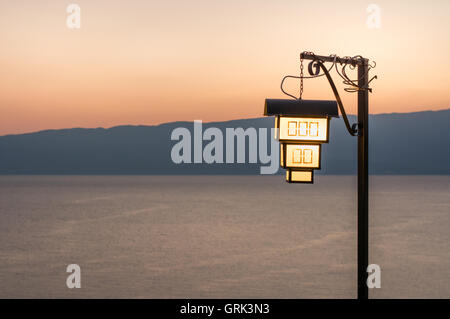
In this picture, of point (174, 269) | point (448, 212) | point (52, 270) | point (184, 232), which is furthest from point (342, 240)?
point (448, 212)

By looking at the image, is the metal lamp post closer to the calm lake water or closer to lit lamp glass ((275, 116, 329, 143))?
lit lamp glass ((275, 116, 329, 143))

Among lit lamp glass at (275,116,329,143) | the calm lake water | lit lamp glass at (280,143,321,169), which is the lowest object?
the calm lake water

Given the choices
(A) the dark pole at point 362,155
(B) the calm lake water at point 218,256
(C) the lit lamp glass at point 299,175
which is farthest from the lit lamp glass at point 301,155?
(B) the calm lake water at point 218,256

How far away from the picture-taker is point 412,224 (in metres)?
63.2

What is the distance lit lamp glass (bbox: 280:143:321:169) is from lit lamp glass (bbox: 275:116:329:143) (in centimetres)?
12

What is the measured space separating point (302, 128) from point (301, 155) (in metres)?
0.37

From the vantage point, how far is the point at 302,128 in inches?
280

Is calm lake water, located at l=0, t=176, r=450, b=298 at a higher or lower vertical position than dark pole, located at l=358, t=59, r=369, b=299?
lower

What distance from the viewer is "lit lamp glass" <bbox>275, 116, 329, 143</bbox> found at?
708 cm

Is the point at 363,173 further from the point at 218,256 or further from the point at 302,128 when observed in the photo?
the point at 218,256

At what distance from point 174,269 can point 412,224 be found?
38.3 m

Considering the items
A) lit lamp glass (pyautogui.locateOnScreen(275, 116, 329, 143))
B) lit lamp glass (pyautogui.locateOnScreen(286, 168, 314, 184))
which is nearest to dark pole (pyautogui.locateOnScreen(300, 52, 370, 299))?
lit lamp glass (pyautogui.locateOnScreen(275, 116, 329, 143))
